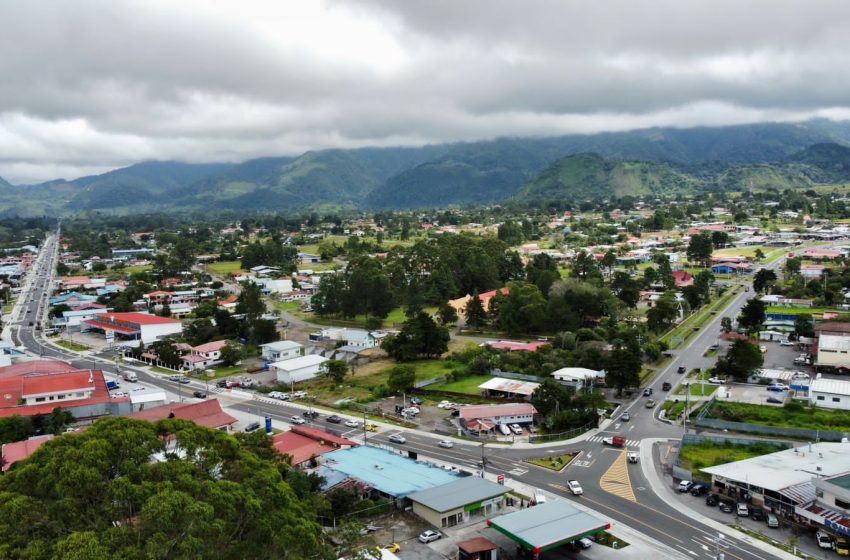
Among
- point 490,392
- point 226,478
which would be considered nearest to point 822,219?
point 490,392

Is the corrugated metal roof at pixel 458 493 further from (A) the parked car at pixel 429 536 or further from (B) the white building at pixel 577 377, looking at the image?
(B) the white building at pixel 577 377

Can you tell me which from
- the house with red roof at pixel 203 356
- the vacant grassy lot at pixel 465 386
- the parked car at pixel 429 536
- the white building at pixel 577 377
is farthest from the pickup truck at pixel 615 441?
the house with red roof at pixel 203 356

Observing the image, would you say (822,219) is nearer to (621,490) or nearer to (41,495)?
(621,490)

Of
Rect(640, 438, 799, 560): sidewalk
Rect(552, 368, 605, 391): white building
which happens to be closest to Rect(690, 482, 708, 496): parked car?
Rect(640, 438, 799, 560): sidewalk

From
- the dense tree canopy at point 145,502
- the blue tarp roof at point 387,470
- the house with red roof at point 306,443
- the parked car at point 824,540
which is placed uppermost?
the dense tree canopy at point 145,502

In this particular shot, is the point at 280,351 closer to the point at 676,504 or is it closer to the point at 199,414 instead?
the point at 199,414

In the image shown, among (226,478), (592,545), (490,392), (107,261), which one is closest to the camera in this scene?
(226,478)
